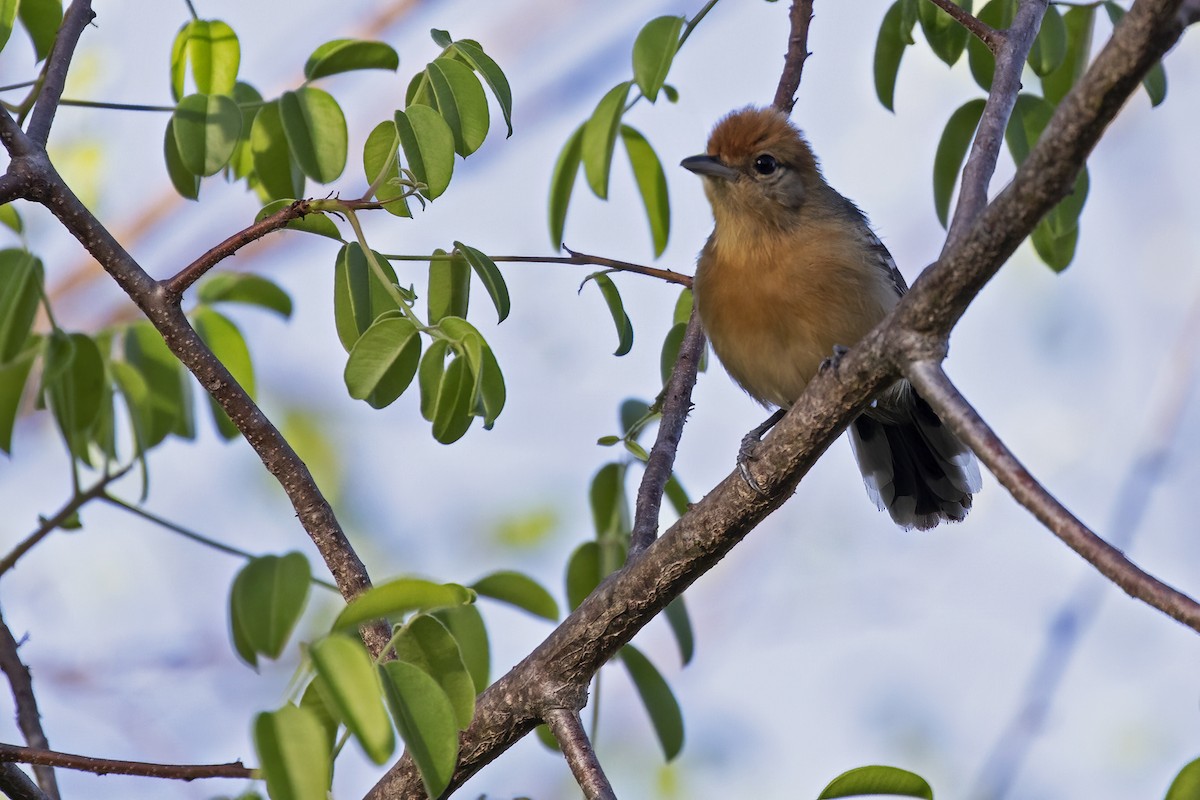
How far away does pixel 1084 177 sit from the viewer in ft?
11.1

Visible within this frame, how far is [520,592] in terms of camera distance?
2.98 m

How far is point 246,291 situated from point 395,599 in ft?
7.00

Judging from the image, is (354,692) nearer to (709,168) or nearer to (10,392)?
(10,392)

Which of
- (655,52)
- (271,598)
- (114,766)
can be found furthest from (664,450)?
(114,766)

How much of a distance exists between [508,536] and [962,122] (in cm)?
642

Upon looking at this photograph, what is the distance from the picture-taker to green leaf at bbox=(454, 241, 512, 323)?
276cm

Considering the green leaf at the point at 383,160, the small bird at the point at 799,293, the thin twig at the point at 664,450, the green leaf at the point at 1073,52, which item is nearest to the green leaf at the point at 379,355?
the green leaf at the point at 383,160

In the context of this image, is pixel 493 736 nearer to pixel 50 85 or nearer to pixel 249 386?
pixel 249 386

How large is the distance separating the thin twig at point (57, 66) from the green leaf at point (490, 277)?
37.8 inches

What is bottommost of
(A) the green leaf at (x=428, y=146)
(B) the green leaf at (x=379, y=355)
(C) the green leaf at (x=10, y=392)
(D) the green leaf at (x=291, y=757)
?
(D) the green leaf at (x=291, y=757)

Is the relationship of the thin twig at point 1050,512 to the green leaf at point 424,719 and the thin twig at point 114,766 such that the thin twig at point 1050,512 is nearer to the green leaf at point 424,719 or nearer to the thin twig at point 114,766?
the green leaf at point 424,719

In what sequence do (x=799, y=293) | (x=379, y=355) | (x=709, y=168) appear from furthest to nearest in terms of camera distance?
(x=709, y=168) < (x=799, y=293) < (x=379, y=355)

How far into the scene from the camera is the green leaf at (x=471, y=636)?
2.98 metres

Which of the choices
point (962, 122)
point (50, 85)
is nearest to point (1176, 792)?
point (962, 122)
